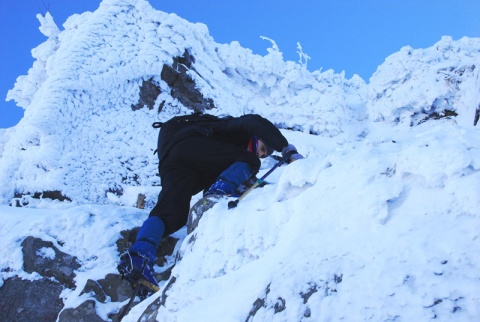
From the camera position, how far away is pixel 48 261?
2873mm

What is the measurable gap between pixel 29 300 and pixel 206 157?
61.0 inches

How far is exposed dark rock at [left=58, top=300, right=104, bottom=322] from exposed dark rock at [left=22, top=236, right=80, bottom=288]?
0.26 meters

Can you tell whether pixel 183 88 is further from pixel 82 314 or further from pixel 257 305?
pixel 257 305

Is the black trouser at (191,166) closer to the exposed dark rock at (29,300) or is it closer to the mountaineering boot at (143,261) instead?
the mountaineering boot at (143,261)

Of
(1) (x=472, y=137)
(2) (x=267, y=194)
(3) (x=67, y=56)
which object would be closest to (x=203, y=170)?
(2) (x=267, y=194)

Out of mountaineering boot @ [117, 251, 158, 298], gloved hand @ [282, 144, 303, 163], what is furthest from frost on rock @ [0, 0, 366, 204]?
mountaineering boot @ [117, 251, 158, 298]

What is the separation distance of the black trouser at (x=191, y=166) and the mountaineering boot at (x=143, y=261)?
0.30m

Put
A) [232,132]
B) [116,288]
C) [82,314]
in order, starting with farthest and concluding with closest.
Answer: [232,132] → [116,288] → [82,314]

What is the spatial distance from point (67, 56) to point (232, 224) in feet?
22.5

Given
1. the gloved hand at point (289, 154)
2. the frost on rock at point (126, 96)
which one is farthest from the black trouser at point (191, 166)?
the frost on rock at point (126, 96)

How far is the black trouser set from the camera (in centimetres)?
295

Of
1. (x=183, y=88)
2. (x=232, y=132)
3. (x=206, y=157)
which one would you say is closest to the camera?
(x=206, y=157)

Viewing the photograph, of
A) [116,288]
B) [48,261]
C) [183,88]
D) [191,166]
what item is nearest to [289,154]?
[191,166]

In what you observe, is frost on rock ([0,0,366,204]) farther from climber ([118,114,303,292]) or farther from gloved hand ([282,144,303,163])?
gloved hand ([282,144,303,163])
